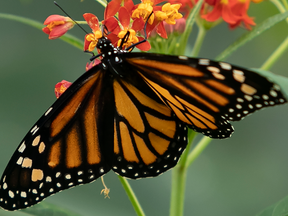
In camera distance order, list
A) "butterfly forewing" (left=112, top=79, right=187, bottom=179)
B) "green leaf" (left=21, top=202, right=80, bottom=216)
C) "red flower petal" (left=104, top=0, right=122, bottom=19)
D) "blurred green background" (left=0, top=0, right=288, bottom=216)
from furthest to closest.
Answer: "blurred green background" (left=0, top=0, right=288, bottom=216) → "green leaf" (left=21, top=202, right=80, bottom=216) → "butterfly forewing" (left=112, top=79, right=187, bottom=179) → "red flower petal" (left=104, top=0, right=122, bottom=19)

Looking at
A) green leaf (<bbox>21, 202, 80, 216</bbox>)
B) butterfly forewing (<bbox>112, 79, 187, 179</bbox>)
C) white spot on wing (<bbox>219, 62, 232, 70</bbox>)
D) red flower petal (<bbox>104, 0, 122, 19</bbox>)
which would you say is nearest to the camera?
white spot on wing (<bbox>219, 62, 232, 70</bbox>)

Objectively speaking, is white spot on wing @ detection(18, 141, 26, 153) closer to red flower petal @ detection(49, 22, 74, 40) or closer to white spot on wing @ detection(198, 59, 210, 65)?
red flower petal @ detection(49, 22, 74, 40)

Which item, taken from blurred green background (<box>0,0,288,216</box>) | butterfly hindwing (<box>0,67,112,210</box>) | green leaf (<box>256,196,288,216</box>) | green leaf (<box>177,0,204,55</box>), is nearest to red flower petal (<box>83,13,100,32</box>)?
butterfly hindwing (<box>0,67,112,210</box>)

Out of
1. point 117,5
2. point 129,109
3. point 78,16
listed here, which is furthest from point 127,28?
point 78,16

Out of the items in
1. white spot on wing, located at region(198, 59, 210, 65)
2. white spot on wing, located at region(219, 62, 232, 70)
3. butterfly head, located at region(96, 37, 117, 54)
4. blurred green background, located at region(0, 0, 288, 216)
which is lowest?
blurred green background, located at region(0, 0, 288, 216)

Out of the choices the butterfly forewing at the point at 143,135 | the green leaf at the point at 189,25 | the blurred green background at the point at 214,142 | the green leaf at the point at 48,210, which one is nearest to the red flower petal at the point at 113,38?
the butterfly forewing at the point at 143,135
